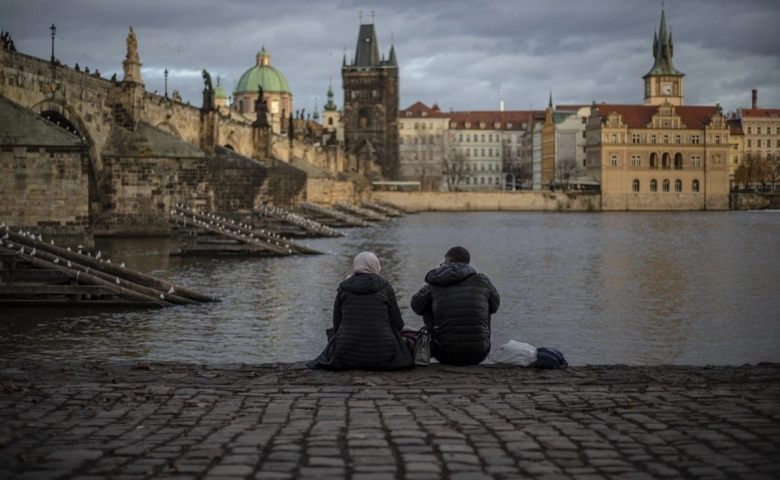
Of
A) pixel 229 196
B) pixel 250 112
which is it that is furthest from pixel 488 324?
pixel 250 112

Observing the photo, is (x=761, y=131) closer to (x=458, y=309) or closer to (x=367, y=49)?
(x=367, y=49)

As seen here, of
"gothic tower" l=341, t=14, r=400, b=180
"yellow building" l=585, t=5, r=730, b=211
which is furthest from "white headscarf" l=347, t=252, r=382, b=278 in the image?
A: "gothic tower" l=341, t=14, r=400, b=180

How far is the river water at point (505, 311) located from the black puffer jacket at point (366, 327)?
10.7 ft

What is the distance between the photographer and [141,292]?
17.8 m

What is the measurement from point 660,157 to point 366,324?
341 ft

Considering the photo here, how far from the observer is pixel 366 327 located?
9.15 meters

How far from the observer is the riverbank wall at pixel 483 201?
100 metres

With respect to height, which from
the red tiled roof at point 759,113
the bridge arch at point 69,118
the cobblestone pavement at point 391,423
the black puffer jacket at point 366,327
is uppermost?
the red tiled roof at point 759,113

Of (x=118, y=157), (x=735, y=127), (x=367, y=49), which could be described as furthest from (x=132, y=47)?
(x=735, y=127)

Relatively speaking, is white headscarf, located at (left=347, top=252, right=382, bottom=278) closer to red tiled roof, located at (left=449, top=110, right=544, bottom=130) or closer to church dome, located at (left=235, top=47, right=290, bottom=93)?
church dome, located at (left=235, top=47, right=290, bottom=93)

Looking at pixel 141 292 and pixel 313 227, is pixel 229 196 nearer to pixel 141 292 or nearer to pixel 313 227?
pixel 313 227

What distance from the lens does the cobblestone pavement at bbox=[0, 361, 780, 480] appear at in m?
5.88

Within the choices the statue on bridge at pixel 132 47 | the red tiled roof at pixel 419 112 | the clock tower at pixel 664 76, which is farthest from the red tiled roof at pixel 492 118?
the statue on bridge at pixel 132 47

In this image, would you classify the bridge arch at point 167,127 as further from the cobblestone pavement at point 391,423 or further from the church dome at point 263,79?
the church dome at point 263,79
